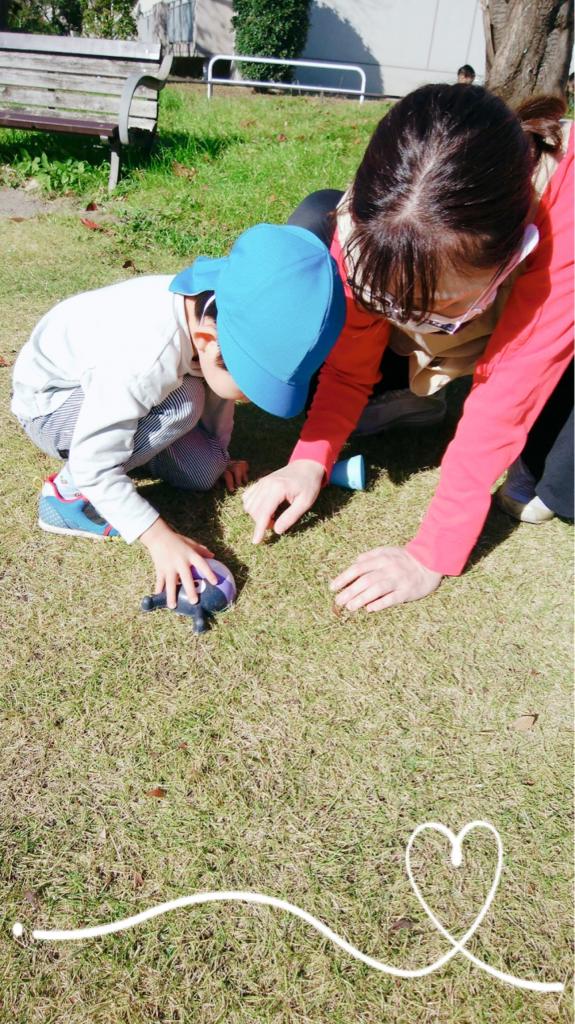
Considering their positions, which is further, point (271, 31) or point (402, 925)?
point (271, 31)

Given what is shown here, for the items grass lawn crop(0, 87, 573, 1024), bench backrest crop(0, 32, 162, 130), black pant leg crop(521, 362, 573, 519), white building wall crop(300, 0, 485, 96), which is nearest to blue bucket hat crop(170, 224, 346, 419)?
grass lawn crop(0, 87, 573, 1024)

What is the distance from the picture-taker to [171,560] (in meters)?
1.93

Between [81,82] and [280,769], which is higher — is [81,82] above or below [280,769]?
above

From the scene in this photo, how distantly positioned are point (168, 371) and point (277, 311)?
15.7 inches

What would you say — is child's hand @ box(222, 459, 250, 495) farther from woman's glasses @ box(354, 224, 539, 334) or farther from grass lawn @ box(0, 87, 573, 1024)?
woman's glasses @ box(354, 224, 539, 334)

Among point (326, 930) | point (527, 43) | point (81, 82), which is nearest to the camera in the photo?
point (326, 930)

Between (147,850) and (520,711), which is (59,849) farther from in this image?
(520,711)

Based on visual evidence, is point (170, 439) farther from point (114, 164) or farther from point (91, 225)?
point (114, 164)

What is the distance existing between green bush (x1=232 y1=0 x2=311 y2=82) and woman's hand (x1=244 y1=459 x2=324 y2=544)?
1307 cm

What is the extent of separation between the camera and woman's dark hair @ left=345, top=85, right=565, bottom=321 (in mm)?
1419

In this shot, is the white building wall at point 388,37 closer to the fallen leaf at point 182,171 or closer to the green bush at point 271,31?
the green bush at point 271,31

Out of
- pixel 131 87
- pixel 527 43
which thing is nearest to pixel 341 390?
pixel 131 87

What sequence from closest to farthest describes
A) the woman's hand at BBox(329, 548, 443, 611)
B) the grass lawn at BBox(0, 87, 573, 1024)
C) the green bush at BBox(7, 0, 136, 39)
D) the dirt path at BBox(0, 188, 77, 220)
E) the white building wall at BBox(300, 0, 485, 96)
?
the grass lawn at BBox(0, 87, 573, 1024) < the woman's hand at BBox(329, 548, 443, 611) < the dirt path at BBox(0, 188, 77, 220) < the white building wall at BBox(300, 0, 485, 96) < the green bush at BBox(7, 0, 136, 39)

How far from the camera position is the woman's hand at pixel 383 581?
204 cm
